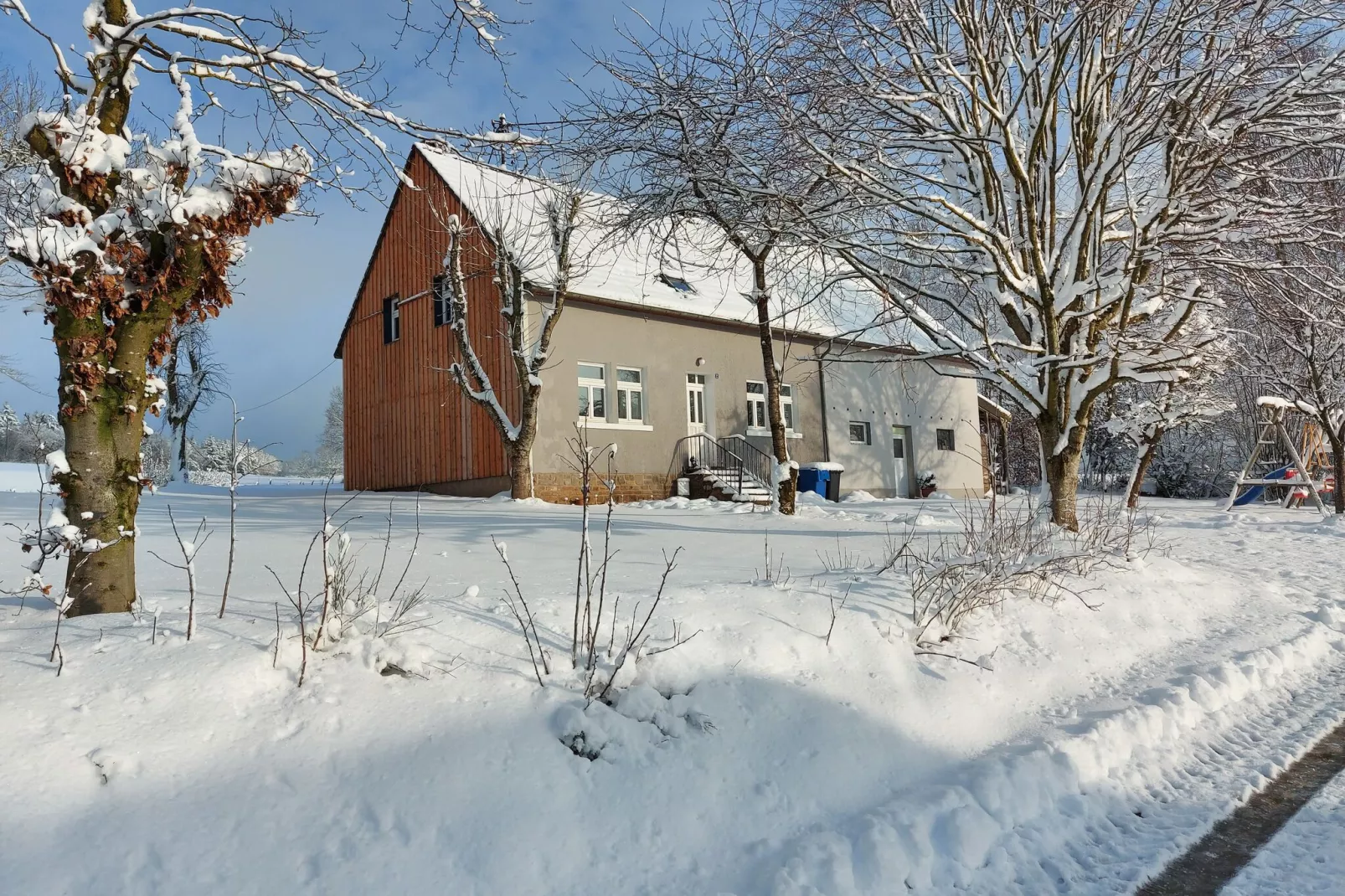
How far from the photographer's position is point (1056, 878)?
3.10m

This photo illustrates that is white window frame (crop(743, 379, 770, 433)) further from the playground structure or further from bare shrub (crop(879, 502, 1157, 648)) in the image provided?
bare shrub (crop(879, 502, 1157, 648))

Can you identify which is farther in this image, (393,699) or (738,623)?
(738,623)

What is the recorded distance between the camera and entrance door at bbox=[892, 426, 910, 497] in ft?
77.4

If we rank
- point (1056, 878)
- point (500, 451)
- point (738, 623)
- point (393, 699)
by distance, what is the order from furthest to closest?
point (500, 451) < point (738, 623) < point (393, 699) < point (1056, 878)

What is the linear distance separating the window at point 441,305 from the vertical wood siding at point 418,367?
168 millimetres

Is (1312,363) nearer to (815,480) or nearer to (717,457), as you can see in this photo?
(815,480)

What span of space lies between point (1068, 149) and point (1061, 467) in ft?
10.4

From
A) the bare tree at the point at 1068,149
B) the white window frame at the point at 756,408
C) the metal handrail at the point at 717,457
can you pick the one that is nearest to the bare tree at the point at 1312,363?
the bare tree at the point at 1068,149

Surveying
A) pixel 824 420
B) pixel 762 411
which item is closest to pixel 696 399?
pixel 762 411

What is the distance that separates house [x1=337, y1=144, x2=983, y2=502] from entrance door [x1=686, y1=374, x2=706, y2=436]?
0.14 ft

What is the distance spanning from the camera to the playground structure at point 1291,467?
14883 mm

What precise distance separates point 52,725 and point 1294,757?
545 centimetres

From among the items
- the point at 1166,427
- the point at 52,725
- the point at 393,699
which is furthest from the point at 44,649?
the point at 1166,427

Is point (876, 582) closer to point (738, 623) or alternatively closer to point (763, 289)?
point (738, 623)
